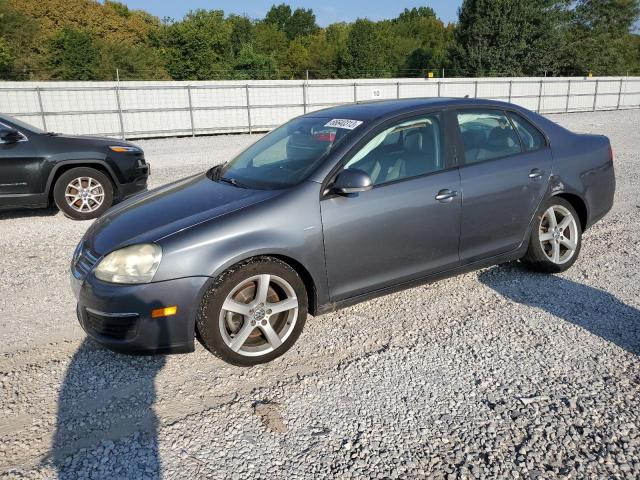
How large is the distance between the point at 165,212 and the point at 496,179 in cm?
248

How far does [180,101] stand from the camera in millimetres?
18953

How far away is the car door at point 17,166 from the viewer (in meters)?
6.69

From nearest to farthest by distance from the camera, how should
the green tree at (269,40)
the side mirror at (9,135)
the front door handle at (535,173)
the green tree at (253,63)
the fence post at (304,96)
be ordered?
1. the front door handle at (535,173)
2. the side mirror at (9,135)
3. the fence post at (304,96)
4. the green tree at (253,63)
5. the green tree at (269,40)

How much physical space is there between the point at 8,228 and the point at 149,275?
4.88m

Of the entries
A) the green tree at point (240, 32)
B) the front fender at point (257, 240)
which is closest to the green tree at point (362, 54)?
the green tree at point (240, 32)

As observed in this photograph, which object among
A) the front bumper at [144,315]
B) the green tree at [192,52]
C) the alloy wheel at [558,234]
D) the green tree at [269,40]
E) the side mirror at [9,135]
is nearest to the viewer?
the front bumper at [144,315]

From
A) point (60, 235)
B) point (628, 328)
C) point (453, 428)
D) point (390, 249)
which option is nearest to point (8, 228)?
point (60, 235)

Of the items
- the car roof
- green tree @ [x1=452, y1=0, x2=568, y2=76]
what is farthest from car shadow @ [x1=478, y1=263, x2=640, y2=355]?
green tree @ [x1=452, y1=0, x2=568, y2=76]

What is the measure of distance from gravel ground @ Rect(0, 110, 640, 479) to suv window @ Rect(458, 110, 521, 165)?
1.13 meters

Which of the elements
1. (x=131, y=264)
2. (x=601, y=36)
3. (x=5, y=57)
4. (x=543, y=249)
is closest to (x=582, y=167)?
(x=543, y=249)

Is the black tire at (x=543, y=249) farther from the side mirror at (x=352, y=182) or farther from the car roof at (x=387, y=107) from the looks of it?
the side mirror at (x=352, y=182)

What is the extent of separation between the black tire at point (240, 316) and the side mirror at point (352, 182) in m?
0.61

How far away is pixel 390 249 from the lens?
12.1 ft

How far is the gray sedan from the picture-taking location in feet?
10.2
